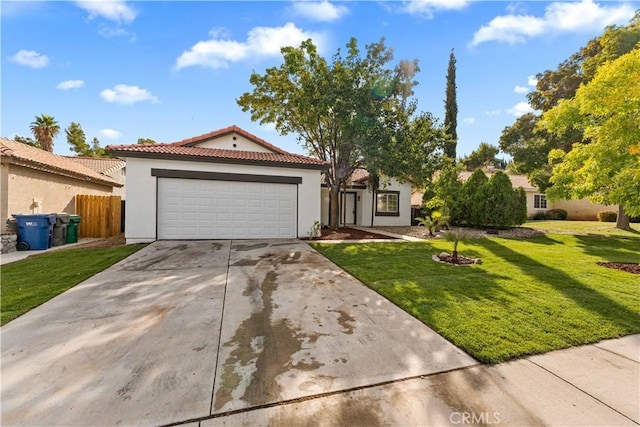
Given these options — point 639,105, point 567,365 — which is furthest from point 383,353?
point 639,105

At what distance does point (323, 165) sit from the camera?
11531 mm

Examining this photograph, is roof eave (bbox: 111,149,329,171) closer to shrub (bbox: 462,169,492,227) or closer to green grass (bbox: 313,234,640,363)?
green grass (bbox: 313,234,640,363)

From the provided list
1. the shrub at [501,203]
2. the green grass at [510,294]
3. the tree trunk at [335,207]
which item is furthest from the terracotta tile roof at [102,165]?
the shrub at [501,203]

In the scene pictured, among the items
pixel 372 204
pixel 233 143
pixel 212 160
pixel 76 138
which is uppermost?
pixel 76 138

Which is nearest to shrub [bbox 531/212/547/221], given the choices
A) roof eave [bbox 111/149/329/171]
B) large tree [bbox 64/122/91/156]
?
roof eave [bbox 111/149/329/171]

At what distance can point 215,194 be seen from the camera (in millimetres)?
10500

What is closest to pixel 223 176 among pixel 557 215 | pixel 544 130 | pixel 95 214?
pixel 95 214

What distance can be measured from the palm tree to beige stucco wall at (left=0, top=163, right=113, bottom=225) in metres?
19.8

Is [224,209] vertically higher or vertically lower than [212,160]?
lower

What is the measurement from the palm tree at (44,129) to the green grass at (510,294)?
3143 cm

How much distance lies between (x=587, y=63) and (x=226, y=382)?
22779 mm

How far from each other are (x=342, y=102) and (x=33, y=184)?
1194cm

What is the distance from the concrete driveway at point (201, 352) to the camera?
211 cm

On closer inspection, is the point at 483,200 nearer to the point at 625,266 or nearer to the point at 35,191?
the point at 625,266
